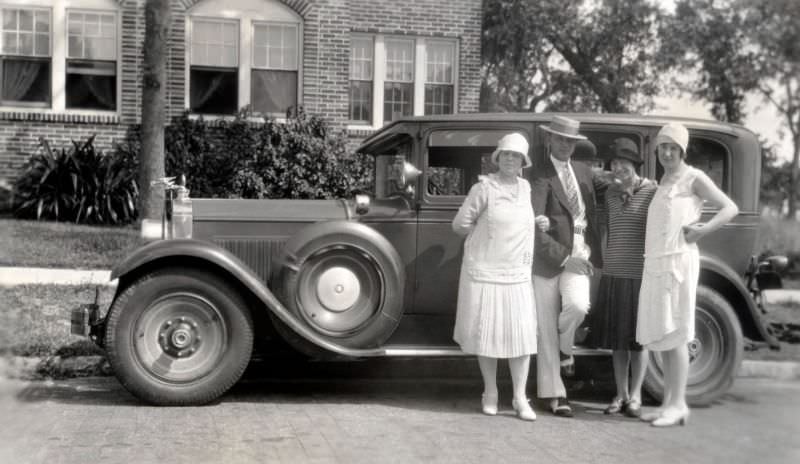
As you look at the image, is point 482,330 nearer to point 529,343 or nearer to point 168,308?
point 529,343

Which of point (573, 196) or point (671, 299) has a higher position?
point (573, 196)

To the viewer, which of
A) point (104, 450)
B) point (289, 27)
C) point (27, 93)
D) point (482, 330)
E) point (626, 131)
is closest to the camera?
point (104, 450)

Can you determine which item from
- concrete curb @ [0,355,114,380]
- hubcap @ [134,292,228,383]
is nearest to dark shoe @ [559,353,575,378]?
hubcap @ [134,292,228,383]

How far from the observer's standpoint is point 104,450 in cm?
365

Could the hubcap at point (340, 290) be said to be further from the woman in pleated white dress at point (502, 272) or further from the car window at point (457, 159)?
the car window at point (457, 159)

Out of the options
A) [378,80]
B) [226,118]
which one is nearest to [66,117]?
[226,118]

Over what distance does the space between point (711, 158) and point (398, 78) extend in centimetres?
851

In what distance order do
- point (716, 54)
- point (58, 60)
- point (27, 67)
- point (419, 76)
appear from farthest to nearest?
point (419, 76) → point (58, 60) → point (27, 67) → point (716, 54)

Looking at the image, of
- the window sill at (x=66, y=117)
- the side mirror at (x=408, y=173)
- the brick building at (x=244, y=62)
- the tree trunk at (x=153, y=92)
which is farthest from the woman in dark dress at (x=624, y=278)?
the window sill at (x=66, y=117)

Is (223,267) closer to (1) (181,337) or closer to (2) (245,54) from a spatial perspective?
(1) (181,337)

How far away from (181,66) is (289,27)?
165 centimetres

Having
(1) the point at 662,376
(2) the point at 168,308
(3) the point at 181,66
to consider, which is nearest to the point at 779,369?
(1) the point at 662,376

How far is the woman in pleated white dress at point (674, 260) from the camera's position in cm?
410

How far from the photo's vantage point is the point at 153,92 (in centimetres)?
700
